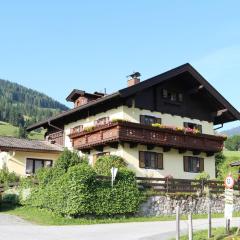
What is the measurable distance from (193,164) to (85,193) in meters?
14.3

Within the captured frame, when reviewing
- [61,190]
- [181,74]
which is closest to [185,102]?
[181,74]

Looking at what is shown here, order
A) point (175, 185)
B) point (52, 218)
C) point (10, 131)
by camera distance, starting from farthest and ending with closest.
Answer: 1. point (10, 131)
2. point (175, 185)
3. point (52, 218)

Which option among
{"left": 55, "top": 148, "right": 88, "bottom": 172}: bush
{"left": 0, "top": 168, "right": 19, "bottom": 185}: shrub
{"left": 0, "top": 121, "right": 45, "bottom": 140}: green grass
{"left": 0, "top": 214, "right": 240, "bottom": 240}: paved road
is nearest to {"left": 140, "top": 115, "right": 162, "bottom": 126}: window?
{"left": 55, "top": 148, "right": 88, "bottom": 172}: bush

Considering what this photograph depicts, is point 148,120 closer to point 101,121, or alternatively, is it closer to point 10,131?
point 101,121

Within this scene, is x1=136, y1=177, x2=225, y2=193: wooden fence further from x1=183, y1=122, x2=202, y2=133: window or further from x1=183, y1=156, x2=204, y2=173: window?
x1=183, y1=122, x2=202, y2=133: window

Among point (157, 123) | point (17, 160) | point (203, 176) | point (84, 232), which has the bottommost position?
point (84, 232)

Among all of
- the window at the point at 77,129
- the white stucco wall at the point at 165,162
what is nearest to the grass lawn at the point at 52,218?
the white stucco wall at the point at 165,162

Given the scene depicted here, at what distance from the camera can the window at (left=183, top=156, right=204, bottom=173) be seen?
114 feet

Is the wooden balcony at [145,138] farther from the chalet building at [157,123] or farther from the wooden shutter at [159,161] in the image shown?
the wooden shutter at [159,161]

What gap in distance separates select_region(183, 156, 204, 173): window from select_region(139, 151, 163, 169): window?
250 cm

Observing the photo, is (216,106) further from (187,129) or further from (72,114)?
(72,114)

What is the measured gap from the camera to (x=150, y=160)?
32.7 meters

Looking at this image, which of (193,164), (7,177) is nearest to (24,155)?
(7,177)

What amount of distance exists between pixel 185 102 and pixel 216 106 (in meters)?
3.01
